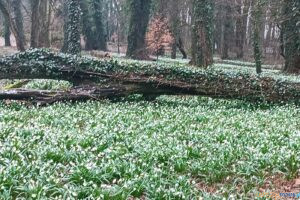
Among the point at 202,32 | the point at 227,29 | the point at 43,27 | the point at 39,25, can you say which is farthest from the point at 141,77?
the point at 227,29

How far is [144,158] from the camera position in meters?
6.66

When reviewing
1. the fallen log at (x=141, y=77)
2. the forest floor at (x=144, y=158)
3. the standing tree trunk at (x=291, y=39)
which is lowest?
the forest floor at (x=144, y=158)

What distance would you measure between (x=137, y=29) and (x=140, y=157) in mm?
26743

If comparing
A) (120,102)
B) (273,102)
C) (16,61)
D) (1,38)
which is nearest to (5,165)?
(120,102)

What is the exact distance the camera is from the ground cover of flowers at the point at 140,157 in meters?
5.29

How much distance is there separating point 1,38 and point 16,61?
149ft

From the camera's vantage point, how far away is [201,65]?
70.0ft

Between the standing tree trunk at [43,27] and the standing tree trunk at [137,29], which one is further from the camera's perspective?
the standing tree trunk at [43,27]

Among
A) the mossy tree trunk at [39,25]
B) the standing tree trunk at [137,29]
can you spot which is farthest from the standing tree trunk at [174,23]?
the mossy tree trunk at [39,25]

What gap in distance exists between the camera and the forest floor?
5297 mm

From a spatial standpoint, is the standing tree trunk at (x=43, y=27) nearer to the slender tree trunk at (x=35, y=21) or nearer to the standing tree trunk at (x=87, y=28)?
the slender tree trunk at (x=35, y=21)

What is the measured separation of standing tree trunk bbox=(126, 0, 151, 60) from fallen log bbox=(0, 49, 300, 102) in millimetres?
18038

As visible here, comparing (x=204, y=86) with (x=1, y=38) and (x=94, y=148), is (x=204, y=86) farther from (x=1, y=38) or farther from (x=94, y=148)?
(x=1, y=38)

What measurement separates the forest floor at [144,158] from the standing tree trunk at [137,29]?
22607 millimetres
